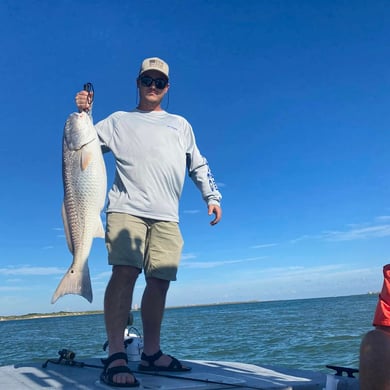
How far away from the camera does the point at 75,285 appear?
324 cm

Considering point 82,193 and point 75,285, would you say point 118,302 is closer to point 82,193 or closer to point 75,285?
point 75,285

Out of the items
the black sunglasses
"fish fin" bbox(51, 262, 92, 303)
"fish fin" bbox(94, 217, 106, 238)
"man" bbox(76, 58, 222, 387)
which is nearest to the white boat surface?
"man" bbox(76, 58, 222, 387)

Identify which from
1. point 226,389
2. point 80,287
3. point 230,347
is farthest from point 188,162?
point 230,347

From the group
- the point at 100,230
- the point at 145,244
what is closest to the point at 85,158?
the point at 100,230

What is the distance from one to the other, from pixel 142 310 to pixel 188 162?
1424mm

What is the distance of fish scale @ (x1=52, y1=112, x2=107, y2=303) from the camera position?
3.37 metres

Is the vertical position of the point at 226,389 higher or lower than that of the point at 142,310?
lower

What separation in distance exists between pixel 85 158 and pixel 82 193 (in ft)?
0.87

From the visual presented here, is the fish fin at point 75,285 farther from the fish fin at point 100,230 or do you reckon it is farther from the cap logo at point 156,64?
the cap logo at point 156,64

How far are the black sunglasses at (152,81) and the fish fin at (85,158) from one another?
0.96 m

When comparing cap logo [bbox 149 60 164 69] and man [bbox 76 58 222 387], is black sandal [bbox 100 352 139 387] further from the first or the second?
cap logo [bbox 149 60 164 69]

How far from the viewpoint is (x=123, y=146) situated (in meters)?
3.84

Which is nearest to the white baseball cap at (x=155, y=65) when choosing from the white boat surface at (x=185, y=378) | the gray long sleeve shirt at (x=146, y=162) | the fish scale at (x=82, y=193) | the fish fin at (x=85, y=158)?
the gray long sleeve shirt at (x=146, y=162)

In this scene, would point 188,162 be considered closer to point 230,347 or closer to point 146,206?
point 146,206
